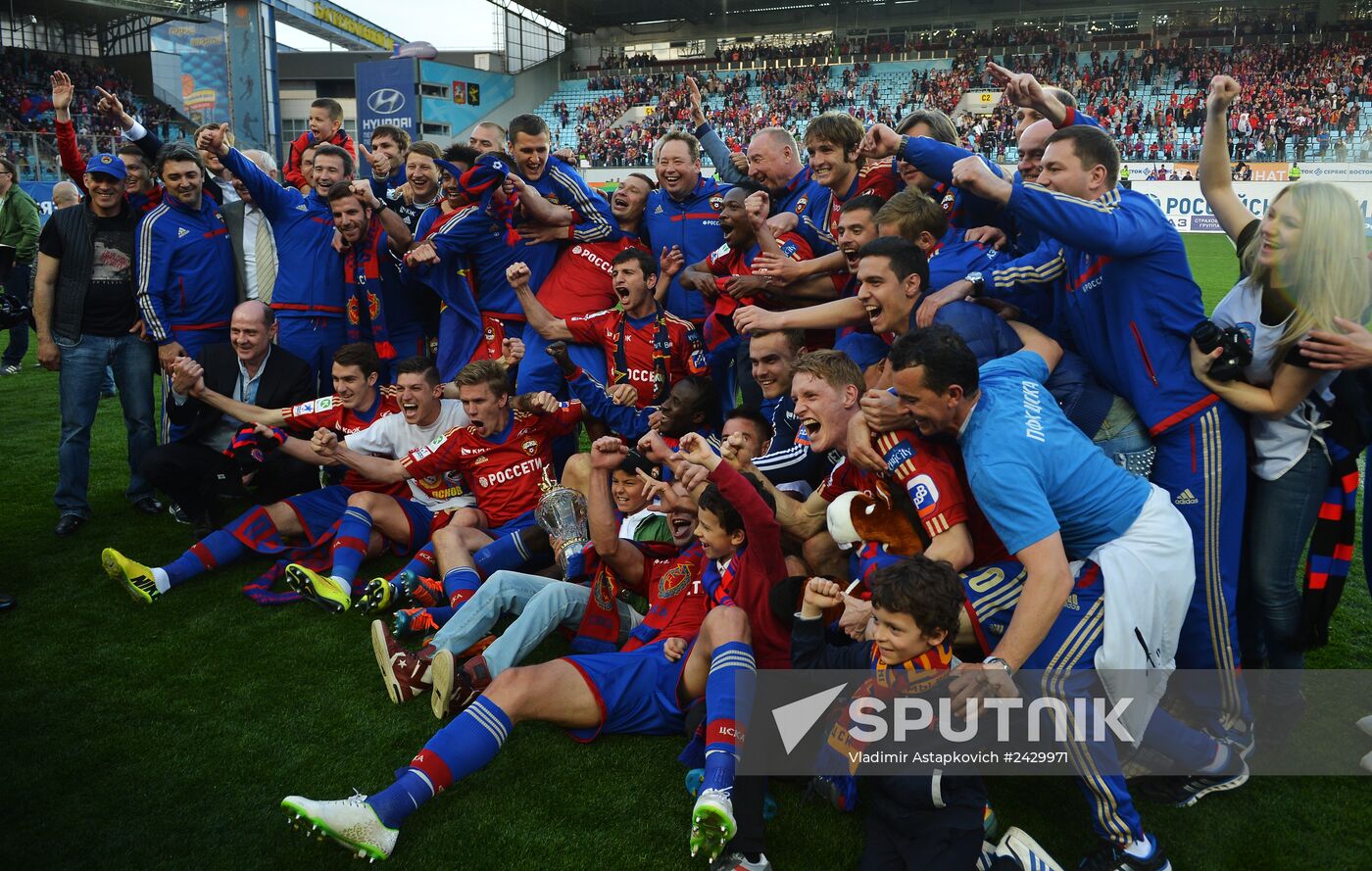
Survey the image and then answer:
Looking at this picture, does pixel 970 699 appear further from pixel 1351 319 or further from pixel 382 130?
pixel 382 130

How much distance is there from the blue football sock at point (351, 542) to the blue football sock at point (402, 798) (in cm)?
213

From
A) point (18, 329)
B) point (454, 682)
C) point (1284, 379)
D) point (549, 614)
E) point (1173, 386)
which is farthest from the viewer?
point (18, 329)

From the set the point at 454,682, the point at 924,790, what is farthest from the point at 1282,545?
the point at 454,682

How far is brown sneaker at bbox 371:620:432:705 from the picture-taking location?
13.5 feet

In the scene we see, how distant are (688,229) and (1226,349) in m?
3.62

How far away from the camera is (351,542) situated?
533 cm

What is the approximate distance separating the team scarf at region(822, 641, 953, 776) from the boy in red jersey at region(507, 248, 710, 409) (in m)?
2.77

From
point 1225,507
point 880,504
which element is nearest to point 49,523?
point 880,504

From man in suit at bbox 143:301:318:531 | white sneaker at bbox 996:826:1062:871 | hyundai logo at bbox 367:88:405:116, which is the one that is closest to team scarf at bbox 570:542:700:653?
white sneaker at bbox 996:826:1062:871

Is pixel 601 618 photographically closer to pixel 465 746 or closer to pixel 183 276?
pixel 465 746

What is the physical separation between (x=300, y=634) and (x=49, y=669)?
1.08 m

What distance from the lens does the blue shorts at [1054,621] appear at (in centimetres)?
317

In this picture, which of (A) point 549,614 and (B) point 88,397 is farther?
(B) point 88,397

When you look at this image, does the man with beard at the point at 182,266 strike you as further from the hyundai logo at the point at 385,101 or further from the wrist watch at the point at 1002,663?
the hyundai logo at the point at 385,101
